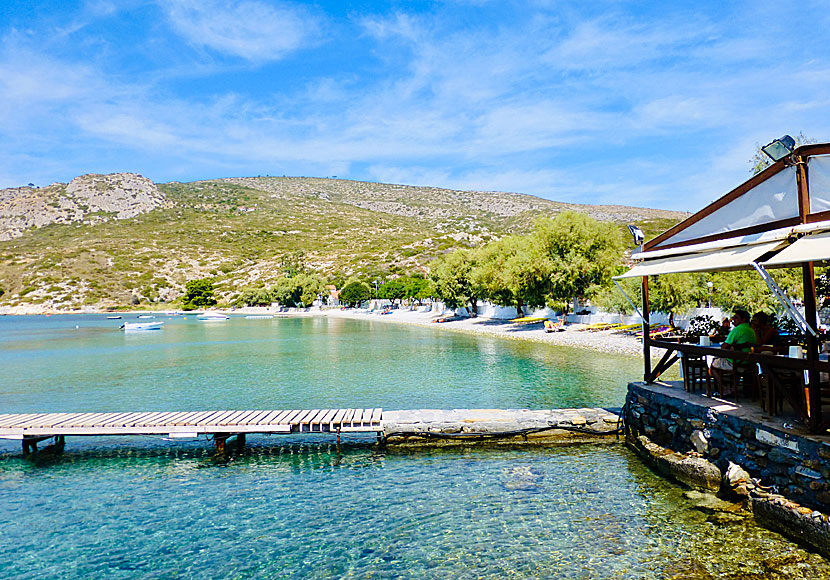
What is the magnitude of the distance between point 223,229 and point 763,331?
140684mm

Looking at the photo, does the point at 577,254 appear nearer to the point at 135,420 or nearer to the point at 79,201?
the point at 135,420

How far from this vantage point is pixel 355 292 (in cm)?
9719

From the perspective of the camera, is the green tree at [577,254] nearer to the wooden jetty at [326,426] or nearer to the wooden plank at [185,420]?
the wooden jetty at [326,426]

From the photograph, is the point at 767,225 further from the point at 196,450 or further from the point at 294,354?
the point at 294,354

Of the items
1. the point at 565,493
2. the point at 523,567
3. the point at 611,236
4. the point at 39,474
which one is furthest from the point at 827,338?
the point at 611,236

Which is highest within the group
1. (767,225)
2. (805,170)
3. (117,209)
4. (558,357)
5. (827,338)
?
(117,209)

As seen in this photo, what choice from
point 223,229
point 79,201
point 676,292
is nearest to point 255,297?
point 223,229

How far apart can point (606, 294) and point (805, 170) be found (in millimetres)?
31819

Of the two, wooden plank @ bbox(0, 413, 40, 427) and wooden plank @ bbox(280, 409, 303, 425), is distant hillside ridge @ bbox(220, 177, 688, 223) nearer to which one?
wooden plank @ bbox(280, 409, 303, 425)

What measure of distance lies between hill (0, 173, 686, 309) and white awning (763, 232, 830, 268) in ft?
330

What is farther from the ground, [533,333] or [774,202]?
→ [774,202]

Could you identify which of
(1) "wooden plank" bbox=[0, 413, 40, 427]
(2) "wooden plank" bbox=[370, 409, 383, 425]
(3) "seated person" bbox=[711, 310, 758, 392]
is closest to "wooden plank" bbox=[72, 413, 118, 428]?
(1) "wooden plank" bbox=[0, 413, 40, 427]

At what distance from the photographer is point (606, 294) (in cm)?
3888

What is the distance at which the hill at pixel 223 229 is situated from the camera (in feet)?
370
